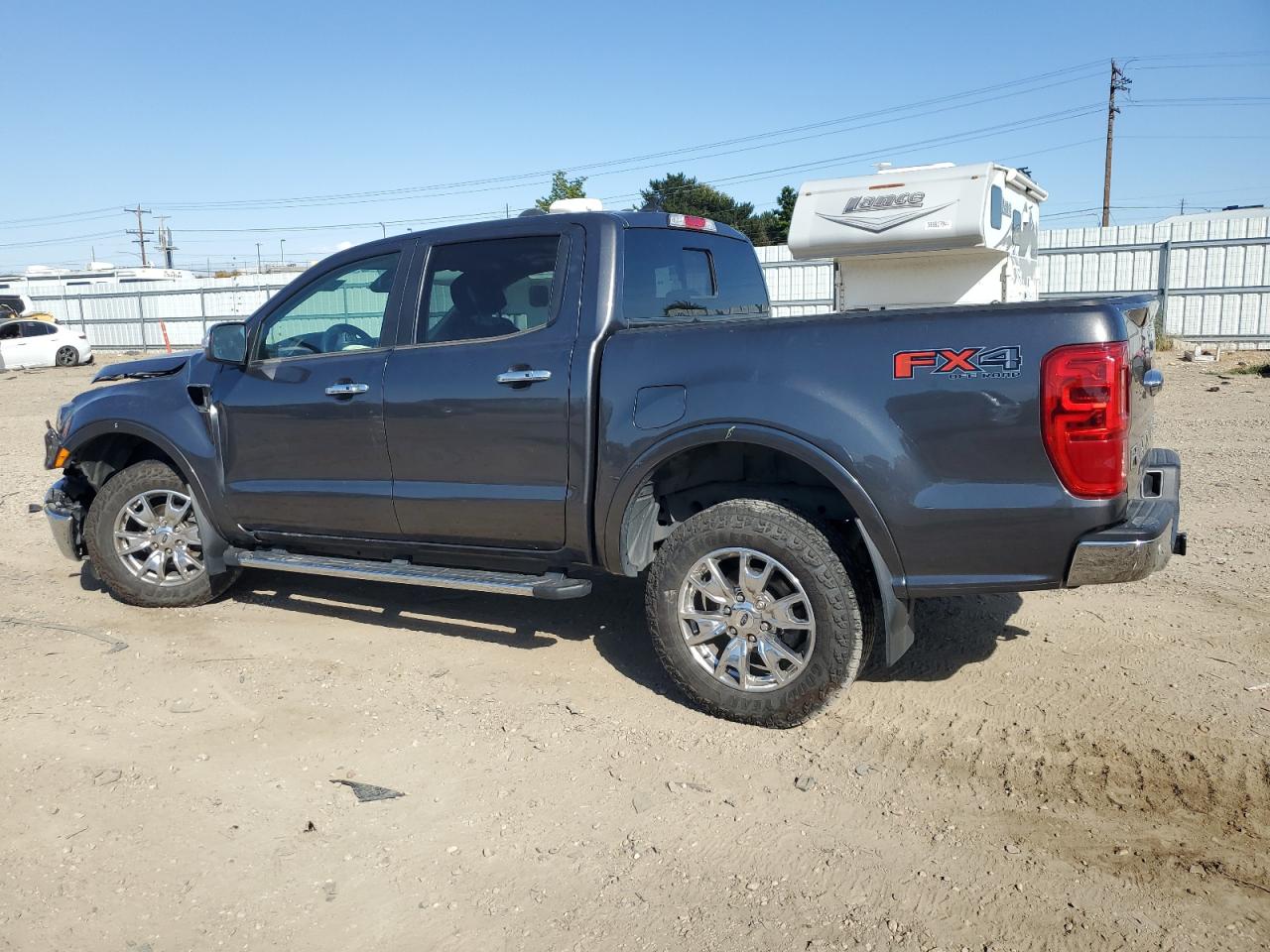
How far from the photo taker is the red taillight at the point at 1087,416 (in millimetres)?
3438

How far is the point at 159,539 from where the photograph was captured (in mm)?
5859

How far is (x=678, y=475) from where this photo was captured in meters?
4.52

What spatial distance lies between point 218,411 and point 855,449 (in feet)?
11.2

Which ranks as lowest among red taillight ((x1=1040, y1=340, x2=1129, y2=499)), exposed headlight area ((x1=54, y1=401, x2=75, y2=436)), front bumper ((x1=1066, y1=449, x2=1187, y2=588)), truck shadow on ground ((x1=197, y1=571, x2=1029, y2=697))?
truck shadow on ground ((x1=197, y1=571, x2=1029, y2=697))

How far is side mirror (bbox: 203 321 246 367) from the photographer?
536 cm

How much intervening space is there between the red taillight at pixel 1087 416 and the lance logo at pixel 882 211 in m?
7.31

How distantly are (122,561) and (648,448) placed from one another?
338cm

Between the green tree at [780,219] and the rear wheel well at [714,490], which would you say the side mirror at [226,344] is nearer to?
the rear wheel well at [714,490]

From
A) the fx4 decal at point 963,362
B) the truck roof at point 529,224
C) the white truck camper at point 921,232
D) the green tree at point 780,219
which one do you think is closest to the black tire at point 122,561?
the truck roof at point 529,224

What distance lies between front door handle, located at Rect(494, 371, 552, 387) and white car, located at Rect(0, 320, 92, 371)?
24648 millimetres

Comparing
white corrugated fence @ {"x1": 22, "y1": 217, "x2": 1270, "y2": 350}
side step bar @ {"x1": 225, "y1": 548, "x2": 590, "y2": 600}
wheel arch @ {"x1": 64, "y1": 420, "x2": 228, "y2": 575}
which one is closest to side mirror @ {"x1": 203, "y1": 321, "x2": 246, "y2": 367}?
wheel arch @ {"x1": 64, "y1": 420, "x2": 228, "y2": 575}

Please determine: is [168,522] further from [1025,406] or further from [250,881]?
[1025,406]

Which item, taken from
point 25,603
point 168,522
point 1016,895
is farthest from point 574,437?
point 25,603

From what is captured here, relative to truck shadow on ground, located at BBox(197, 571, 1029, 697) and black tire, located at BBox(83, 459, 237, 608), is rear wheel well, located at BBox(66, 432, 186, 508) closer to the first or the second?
black tire, located at BBox(83, 459, 237, 608)
